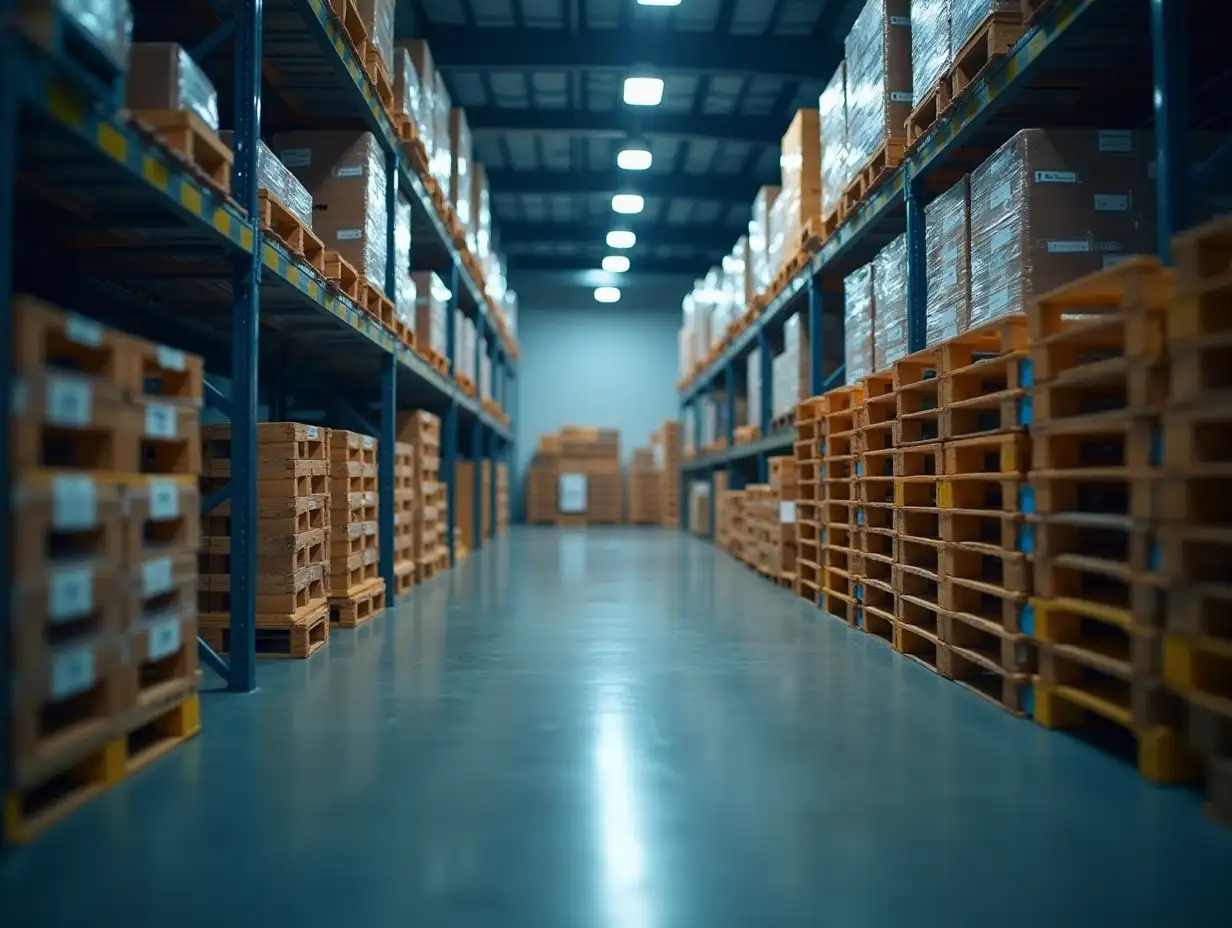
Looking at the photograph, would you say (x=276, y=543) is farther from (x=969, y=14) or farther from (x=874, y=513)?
(x=969, y=14)

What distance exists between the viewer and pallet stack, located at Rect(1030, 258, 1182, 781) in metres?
2.92

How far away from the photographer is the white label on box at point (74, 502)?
2.49 meters

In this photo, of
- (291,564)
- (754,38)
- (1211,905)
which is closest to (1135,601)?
(1211,905)

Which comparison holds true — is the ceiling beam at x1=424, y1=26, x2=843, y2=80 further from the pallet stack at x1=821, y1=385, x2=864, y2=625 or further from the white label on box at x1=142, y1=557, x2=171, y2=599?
the white label on box at x1=142, y1=557, x2=171, y2=599

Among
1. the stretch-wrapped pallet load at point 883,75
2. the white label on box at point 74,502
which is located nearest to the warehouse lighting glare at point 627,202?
the stretch-wrapped pallet load at point 883,75

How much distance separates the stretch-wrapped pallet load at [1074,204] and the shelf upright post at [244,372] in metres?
4.00

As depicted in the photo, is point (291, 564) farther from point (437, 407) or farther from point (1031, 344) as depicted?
point (437, 407)

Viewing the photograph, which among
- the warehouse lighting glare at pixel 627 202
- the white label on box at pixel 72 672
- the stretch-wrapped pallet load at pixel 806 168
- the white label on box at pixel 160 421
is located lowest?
the white label on box at pixel 72 672

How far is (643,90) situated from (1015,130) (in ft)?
22.5

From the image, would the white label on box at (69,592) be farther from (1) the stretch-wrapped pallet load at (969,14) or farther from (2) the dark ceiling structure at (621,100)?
(2) the dark ceiling structure at (621,100)

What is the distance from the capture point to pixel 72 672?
257 cm

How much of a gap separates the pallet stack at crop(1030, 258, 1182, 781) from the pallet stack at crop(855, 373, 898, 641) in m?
1.75

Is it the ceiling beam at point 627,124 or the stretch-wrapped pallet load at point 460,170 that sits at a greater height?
the ceiling beam at point 627,124

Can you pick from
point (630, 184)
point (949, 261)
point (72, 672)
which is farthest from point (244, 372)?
point (630, 184)
